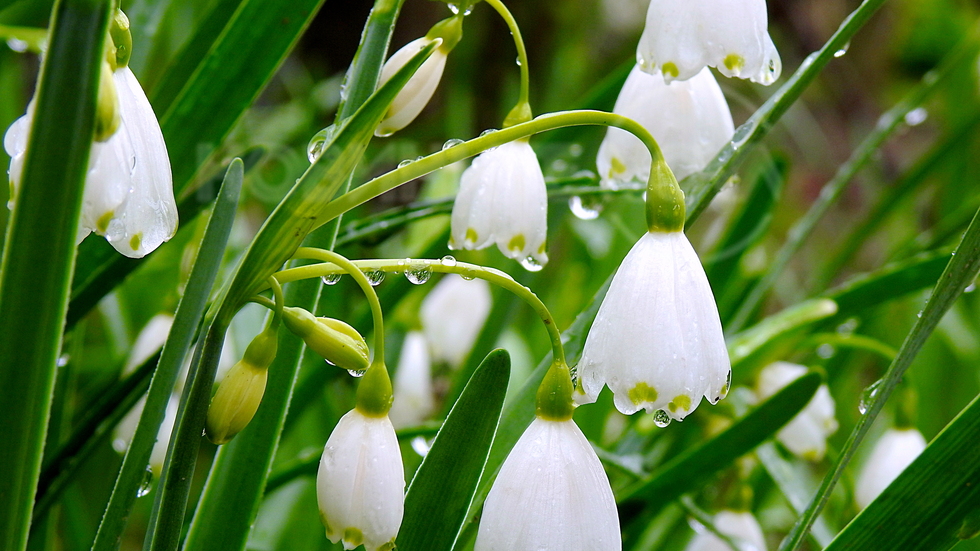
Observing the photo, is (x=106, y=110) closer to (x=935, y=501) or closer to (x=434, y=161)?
(x=434, y=161)

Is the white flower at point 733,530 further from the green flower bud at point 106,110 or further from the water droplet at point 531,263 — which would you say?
the green flower bud at point 106,110

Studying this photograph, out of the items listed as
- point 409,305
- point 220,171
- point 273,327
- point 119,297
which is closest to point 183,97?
point 220,171

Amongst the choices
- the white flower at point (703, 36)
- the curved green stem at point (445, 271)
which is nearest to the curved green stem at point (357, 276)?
the curved green stem at point (445, 271)

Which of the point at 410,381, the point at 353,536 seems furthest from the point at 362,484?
the point at 410,381

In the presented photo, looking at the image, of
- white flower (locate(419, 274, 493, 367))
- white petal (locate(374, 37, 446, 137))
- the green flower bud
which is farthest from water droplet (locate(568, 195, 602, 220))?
white flower (locate(419, 274, 493, 367))

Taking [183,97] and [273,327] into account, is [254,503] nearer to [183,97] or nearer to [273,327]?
[273,327]
